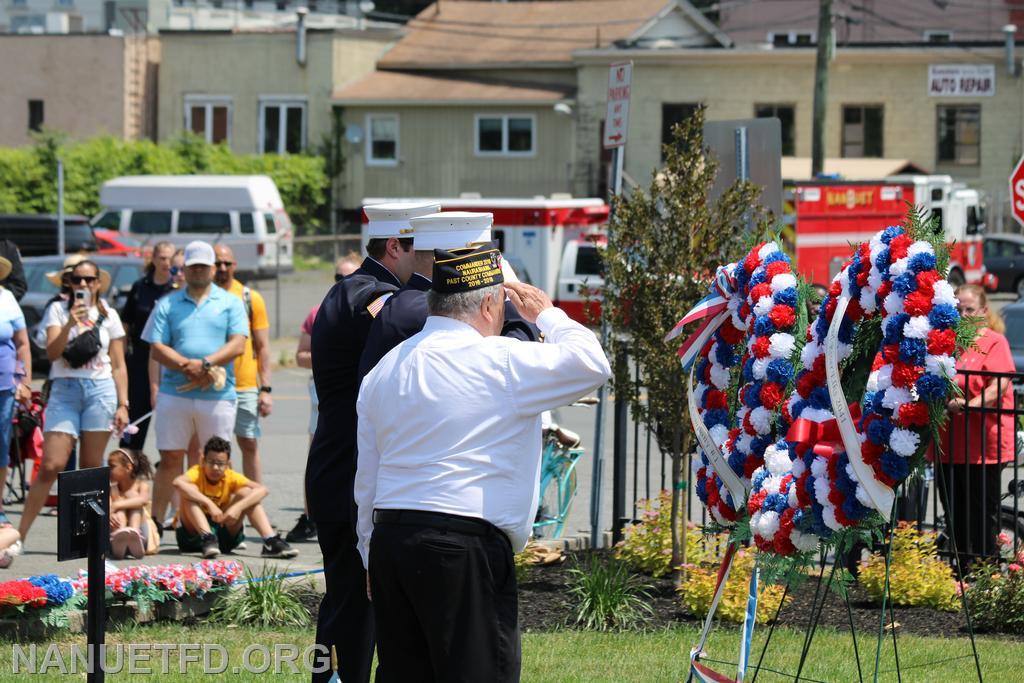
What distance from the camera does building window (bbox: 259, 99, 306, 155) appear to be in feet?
158

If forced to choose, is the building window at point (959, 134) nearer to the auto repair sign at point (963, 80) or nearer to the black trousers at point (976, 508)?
the auto repair sign at point (963, 80)

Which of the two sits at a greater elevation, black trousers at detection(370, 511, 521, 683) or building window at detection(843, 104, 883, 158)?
building window at detection(843, 104, 883, 158)

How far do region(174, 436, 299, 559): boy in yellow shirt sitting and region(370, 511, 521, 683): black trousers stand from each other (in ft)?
16.7

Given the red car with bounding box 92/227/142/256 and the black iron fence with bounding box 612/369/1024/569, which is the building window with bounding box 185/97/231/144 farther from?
the black iron fence with bounding box 612/369/1024/569

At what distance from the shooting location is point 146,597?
292 inches

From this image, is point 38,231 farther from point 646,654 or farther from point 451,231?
point 451,231

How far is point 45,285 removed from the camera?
2214cm

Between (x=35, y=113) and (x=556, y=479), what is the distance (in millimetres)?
44860

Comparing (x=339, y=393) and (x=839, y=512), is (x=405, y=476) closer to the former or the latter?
(x=339, y=393)

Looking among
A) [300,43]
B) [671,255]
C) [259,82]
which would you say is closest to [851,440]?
[671,255]

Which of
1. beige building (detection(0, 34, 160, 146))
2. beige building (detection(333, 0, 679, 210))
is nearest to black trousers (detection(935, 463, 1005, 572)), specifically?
beige building (detection(333, 0, 679, 210))

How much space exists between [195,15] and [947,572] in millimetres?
53152

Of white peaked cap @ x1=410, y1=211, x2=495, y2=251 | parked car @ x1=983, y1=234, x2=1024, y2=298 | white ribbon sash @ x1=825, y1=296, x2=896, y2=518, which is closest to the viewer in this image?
white peaked cap @ x1=410, y1=211, x2=495, y2=251

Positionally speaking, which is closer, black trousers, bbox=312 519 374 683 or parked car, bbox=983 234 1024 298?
black trousers, bbox=312 519 374 683
